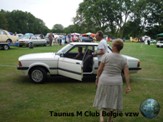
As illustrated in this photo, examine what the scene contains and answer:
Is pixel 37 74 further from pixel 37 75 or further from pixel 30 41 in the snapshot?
pixel 30 41

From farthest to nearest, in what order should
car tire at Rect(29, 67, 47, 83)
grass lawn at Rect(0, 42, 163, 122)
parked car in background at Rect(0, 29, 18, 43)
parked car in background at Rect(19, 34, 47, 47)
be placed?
1. parked car in background at Rect(19, 34, 47, 47)
2. parked car in background at Rect(0, 29, 18, 43)
3. car tire at Rect(29, 67, 47, 83)
4. grass lawn at Rect(0, 42, 163, 122)

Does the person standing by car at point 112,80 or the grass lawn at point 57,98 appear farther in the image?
the grass lawn at point 57,98

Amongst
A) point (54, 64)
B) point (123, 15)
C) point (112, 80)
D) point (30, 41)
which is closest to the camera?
point (112, 80)

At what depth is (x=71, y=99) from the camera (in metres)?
7.65

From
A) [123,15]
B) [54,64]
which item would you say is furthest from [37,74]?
[123,15]

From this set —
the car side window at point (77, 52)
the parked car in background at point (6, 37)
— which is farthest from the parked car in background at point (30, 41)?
the car side window at point (77, 52)

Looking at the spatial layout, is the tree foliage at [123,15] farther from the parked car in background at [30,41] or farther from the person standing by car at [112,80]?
the person standing by car at [112,80]

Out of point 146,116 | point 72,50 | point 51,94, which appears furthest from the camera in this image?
point 72,50

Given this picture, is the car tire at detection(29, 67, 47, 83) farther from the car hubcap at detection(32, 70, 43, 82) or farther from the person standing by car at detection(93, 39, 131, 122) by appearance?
the person standing by car at detection(93, 39, 131, 122)

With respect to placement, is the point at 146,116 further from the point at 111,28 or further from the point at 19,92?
the point at 111,28

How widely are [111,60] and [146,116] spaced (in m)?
1.62

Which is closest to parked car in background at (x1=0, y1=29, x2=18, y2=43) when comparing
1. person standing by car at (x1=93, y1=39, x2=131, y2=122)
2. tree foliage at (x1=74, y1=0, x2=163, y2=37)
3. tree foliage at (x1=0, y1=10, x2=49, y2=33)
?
person standing by car at (x1=93, y1=39, x2=131, y2=122)

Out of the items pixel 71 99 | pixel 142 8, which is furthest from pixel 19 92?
pixel 142 8

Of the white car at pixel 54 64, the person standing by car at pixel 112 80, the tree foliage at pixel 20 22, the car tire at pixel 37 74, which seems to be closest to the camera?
the person standing by car at pixel 112 80
